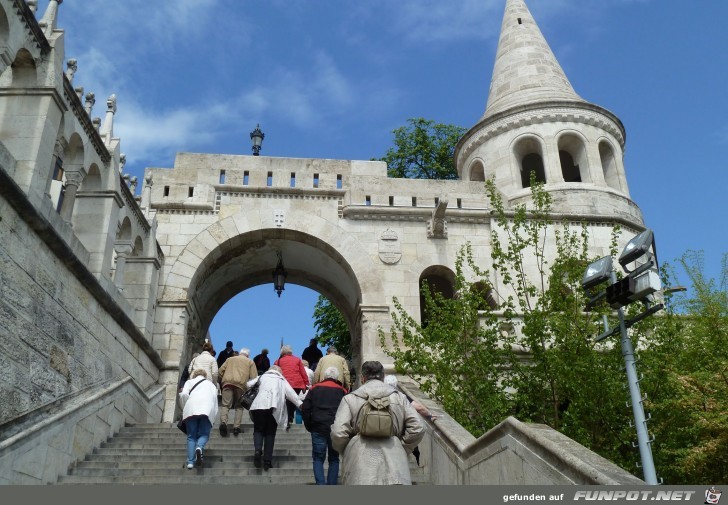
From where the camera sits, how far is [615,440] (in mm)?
8609

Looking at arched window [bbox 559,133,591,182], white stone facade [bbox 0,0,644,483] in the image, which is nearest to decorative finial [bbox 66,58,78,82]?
white stone facade [bbox 0,0,644,483]

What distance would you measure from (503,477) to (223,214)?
32.7ft

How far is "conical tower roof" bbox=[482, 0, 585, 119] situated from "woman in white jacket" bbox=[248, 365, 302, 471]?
1148 cm

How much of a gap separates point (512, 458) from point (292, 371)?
192 inches

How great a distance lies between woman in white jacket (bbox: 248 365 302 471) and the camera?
23.4ft

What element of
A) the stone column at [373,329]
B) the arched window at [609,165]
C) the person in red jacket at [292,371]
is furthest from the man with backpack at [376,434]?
the arched window at [609,165]

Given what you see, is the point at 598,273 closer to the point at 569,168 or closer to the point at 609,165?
the point at 609,165

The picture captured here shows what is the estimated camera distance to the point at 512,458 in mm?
5504

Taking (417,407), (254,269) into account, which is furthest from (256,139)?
(417,407)

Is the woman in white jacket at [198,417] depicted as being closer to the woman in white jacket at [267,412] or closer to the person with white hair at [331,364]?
the woman in white jacket at [267,412]

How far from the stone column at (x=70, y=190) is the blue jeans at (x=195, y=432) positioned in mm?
4086

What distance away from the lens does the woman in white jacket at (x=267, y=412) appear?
23.4 ft

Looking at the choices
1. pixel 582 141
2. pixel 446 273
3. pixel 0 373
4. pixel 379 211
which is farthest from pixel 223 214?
pixel 582 141

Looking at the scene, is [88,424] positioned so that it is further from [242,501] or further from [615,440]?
[615,440]
